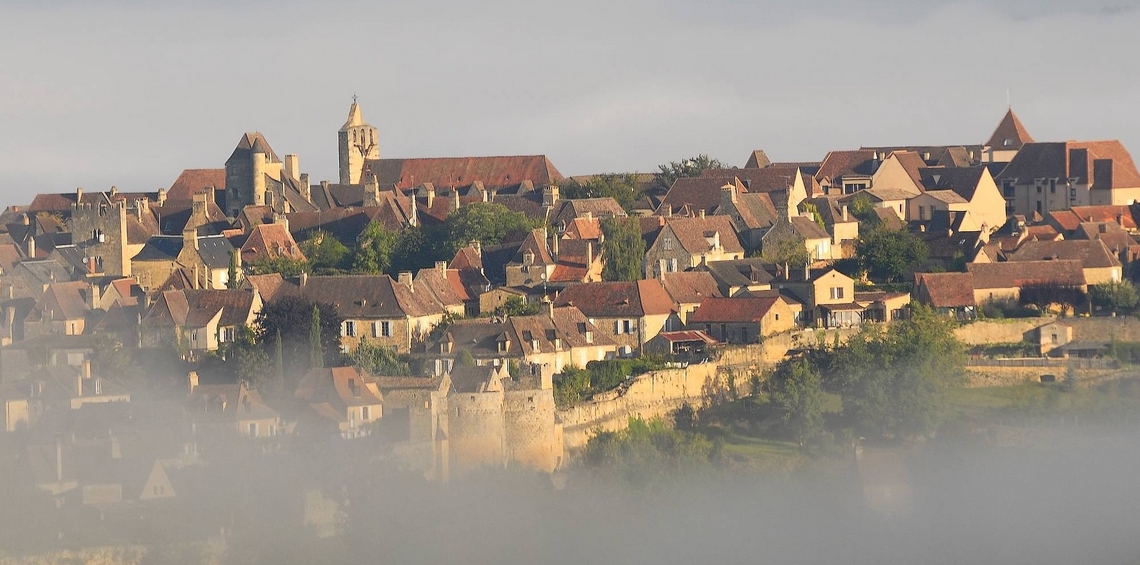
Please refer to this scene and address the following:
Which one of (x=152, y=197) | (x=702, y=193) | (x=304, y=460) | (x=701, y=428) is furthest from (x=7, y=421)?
(x=152, y=197)

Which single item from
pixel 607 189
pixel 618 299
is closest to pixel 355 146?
pixel 607 189

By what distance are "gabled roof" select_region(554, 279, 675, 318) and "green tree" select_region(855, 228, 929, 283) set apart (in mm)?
6976

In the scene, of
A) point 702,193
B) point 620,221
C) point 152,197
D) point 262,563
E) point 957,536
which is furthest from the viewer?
point 152,197

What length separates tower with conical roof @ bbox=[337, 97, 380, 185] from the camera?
90625 millimetres

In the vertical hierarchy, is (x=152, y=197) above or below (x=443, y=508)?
above

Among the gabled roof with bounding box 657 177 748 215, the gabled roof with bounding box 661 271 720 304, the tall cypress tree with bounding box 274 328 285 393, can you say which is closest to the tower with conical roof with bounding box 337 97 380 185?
the gabled roof with bounding box 657 177 748 215

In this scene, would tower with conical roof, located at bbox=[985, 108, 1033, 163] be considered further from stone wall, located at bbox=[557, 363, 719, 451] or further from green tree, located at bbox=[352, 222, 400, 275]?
stone wall, located at bbox=[557, 363, 719, 451]

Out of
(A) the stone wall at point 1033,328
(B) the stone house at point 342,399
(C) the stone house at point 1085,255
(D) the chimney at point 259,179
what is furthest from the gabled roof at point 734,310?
(D) the chimney at point 259,179

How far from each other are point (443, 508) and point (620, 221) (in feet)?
54.4

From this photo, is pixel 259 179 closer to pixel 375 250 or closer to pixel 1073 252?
pixel 375 250

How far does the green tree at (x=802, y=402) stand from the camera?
191ft

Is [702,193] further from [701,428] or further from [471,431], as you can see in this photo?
[471,431]

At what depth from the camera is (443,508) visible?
176 feet

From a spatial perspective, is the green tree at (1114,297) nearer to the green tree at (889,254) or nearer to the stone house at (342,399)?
the green tree at (889,254)
